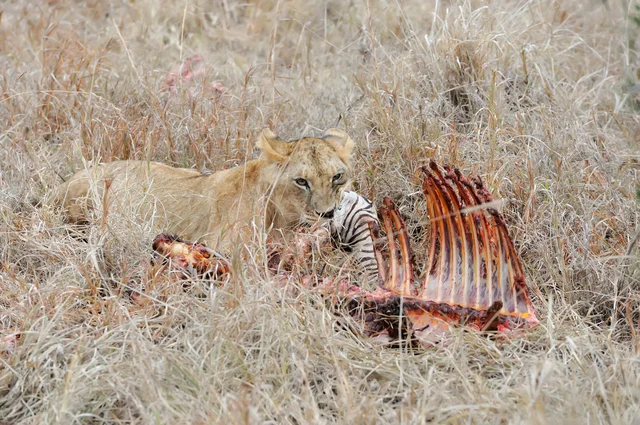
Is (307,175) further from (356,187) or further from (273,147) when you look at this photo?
(356,187)

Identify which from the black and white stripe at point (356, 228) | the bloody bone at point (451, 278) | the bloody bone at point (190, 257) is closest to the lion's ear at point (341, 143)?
the black and white stripe at point (356, 228)

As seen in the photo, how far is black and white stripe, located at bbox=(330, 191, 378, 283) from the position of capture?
179 inches

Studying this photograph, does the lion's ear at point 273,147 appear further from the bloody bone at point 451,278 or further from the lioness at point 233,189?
the bloody bone at point 451,278

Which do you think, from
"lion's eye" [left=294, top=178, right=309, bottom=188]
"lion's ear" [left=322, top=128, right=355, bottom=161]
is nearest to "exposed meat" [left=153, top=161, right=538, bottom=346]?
"lion's eye" [left=294, top=178, right=309, bottom=188]

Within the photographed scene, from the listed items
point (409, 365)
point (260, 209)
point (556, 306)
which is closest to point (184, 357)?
point (409, 365)

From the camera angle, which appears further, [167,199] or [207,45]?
[207,45]

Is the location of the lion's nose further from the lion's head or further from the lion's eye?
the lion's eye

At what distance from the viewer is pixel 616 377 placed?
3.20 m

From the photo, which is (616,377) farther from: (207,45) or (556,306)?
(207,45)

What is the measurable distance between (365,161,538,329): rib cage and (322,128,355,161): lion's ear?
0.63 metres

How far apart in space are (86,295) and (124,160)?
1.45 metres

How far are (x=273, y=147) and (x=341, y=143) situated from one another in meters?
0.34

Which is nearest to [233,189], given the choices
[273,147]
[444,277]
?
[273,147]

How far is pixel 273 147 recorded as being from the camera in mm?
4504
